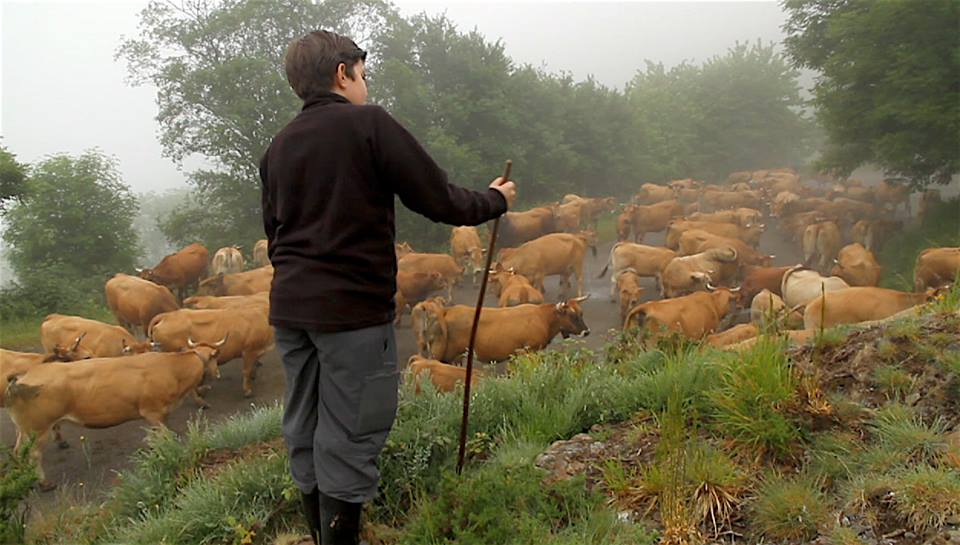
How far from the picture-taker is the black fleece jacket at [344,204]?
89.5 inches

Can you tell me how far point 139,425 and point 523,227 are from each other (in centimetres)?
1242

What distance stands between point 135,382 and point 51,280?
11.1 metres

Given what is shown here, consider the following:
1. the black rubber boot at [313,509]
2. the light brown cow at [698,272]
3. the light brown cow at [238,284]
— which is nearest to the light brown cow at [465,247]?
the light brown cow at [698,272]

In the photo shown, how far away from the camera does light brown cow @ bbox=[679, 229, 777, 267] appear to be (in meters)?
13.9

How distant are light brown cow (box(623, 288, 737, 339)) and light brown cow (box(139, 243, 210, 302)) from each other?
10.2 m

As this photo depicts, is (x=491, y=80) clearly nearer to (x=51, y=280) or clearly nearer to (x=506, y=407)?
(x=51, y=280)

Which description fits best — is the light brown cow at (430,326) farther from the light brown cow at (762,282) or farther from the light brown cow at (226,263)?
the light brown cow at (226,263)

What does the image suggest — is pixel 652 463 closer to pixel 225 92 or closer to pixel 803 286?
pixel 803 286

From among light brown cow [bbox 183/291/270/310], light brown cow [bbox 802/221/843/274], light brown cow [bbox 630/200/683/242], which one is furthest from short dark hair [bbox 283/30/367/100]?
light brown cow [bbox 630/200/683/242]

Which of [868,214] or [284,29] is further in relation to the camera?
[284,29]

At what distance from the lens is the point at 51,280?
1547 centimetres

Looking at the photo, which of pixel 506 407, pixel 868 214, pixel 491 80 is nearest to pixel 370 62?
pixel 491 80

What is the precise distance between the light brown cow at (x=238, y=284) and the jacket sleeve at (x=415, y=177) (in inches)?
420

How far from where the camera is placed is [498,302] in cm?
1275
